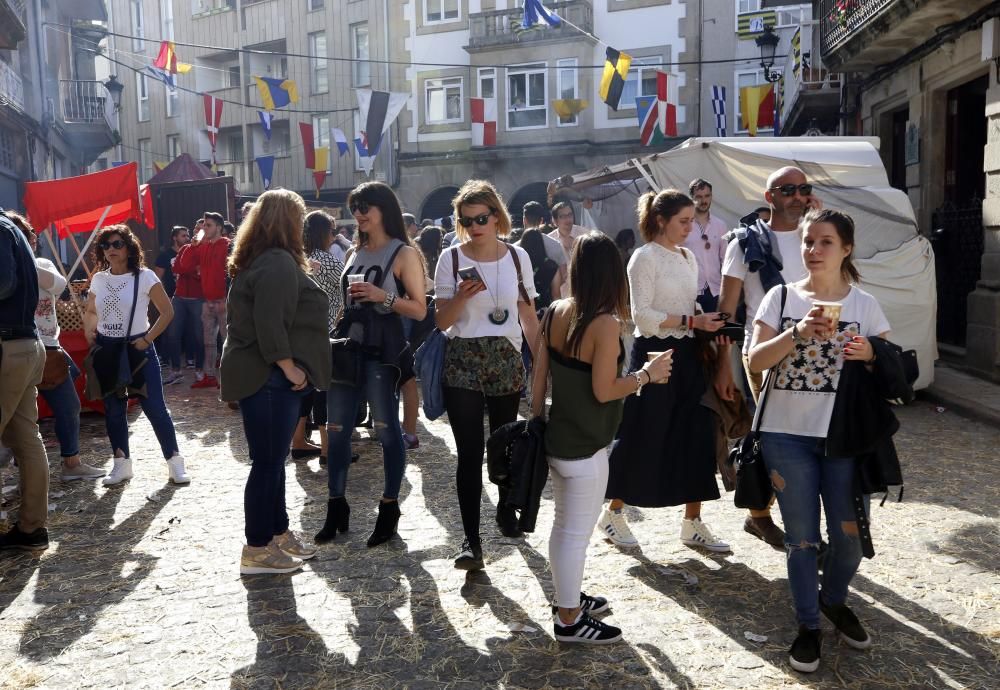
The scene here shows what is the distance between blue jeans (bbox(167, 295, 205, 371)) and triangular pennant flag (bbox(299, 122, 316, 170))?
47.1 feet

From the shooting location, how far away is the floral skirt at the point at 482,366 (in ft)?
14.1

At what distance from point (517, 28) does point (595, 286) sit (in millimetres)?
26437

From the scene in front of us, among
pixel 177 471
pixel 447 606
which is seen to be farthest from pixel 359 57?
pixel 447 606

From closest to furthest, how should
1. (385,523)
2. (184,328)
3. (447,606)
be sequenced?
(447,606) → (385,523) → (184,328)

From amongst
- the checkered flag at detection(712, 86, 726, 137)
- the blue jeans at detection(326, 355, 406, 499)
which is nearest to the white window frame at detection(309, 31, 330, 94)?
the checkered flag at detection(712, 86, 726, 137)

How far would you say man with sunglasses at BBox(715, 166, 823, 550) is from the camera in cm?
432

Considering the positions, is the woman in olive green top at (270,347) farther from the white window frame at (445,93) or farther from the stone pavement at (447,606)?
the white window frame at (445,93)

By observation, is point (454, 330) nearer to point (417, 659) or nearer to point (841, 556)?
point (417, 659)

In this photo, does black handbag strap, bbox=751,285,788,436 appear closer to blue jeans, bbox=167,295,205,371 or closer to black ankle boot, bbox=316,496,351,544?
black ankle boot, bbox=316,496,351,544

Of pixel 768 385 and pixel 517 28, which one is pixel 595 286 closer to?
pixel 768 385

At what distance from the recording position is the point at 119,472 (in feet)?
21.0

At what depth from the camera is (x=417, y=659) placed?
3.52 metres

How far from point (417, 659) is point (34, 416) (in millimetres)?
2767

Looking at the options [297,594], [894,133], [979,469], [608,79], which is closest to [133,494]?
[297,594]
